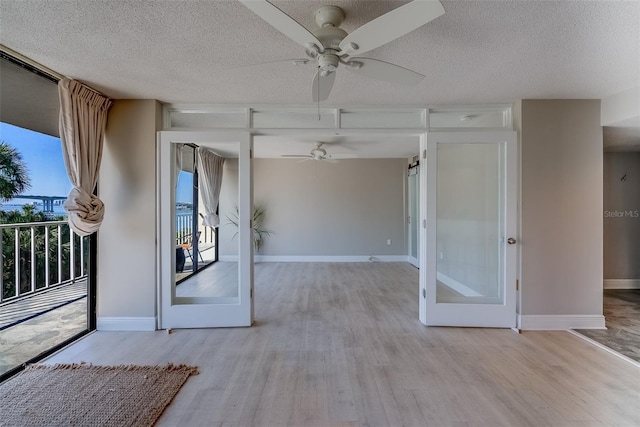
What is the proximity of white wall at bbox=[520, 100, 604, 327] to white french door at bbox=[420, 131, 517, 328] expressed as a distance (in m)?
0.15

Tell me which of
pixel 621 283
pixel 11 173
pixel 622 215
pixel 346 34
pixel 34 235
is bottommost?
pixel 621 283

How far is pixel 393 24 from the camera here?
1.39m

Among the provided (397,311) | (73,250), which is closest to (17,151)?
(73,250)

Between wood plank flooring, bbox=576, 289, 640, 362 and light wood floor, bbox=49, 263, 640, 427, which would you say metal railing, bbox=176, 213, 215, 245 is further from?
wood plank flooring, bbox=576, 289, 640, 362

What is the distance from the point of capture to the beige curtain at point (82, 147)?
2.52 meters

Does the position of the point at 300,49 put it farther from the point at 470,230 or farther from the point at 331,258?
the point at 331,258

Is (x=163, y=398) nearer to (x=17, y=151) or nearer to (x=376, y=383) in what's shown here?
(x=376, y=383)

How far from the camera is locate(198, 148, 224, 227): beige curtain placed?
204 inches

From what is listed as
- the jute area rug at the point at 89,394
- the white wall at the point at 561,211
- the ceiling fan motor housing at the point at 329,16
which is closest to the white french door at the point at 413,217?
the white wall at the point at 561,211

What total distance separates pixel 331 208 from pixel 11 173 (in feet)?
17.2

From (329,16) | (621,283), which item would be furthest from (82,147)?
(621,283)

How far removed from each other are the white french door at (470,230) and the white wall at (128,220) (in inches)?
117

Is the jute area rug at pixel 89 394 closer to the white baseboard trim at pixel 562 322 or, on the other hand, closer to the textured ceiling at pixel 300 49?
the textured ceiling at pixel 300 49

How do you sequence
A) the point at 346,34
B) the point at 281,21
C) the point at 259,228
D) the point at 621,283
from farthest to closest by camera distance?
the point at 259,228
the point at 621,283
the point at 346,34
the point at 281,21
